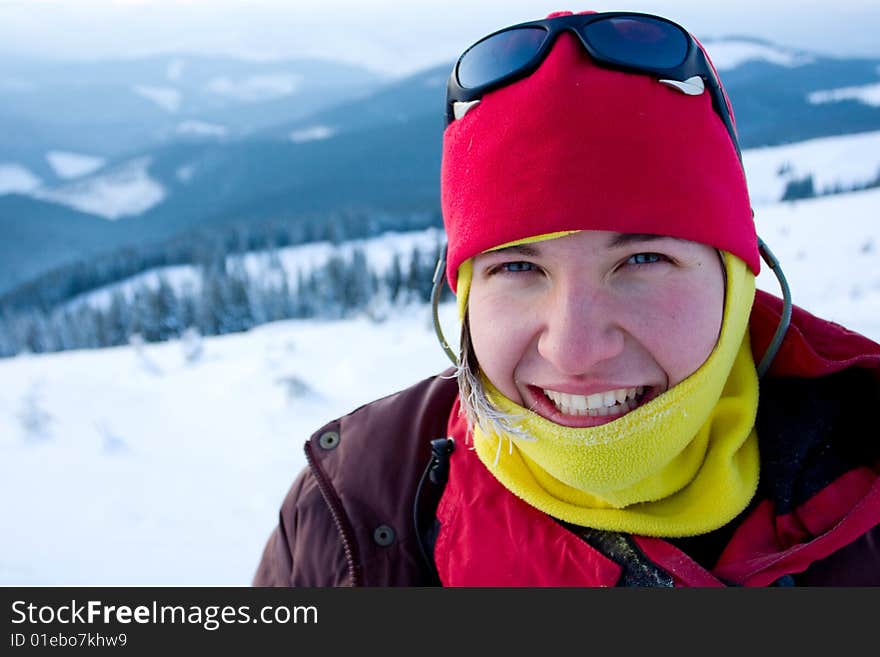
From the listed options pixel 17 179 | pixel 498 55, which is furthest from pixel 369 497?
pixel 17 179

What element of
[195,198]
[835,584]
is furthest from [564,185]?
[195,198]

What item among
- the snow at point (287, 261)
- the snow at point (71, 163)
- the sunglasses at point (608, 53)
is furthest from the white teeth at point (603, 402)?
the snow at point (71, 163)

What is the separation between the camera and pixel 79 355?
7.99 m

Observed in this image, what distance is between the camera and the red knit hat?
1.10 m

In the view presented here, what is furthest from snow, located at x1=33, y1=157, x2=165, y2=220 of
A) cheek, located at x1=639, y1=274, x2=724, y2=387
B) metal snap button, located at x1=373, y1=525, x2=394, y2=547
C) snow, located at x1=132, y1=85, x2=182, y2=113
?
cheek, located at x1=639, y1=274, x2=724, y2=387

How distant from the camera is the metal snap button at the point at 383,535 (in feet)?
4.73

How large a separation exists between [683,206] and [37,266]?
89457 mm

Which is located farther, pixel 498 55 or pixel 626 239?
pixel 498 55

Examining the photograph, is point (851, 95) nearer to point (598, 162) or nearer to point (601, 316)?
point (598, 162)

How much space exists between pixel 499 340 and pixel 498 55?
22.5 inches

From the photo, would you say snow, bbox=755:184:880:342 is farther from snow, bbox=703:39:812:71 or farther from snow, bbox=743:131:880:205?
snow, bbox=703:39:812:71

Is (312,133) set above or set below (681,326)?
below

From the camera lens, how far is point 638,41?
1.20 m

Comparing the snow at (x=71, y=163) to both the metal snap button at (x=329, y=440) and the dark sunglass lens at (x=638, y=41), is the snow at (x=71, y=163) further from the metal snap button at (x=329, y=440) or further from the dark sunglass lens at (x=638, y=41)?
the dark sunglass lens at (x=638, y=41)
